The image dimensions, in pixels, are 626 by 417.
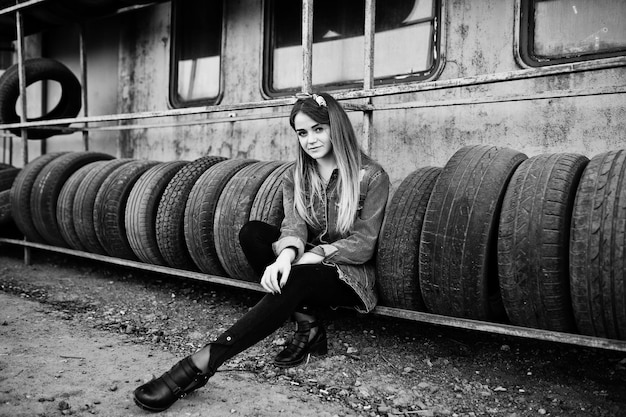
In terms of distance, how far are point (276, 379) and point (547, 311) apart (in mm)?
1208

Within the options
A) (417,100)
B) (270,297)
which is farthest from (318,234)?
(417,100)

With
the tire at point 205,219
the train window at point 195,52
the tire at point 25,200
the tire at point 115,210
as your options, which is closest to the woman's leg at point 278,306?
the tire at point 205,219

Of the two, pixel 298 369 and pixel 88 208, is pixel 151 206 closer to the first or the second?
pixel 88 208

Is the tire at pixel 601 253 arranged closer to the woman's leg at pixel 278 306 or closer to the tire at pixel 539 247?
the tire at pixel 539 247

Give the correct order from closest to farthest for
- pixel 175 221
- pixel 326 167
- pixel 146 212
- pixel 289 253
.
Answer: pixel 289 253 → pixel 326 167 → pixel 175 221 → pixel 146 212

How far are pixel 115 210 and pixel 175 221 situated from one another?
66 cm

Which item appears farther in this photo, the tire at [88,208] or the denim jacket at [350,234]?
the tire at [88,208]

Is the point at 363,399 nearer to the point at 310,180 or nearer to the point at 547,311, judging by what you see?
the point at 547,311

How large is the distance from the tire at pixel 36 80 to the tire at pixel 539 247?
5.36m

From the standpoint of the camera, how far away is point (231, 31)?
17.3ft

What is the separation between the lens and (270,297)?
2344mm

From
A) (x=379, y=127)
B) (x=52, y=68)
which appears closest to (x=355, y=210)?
(x=379, y=127)

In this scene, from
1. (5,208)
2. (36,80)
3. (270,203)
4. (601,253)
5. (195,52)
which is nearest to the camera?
(601,253)

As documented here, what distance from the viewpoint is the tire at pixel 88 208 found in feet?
13.4
